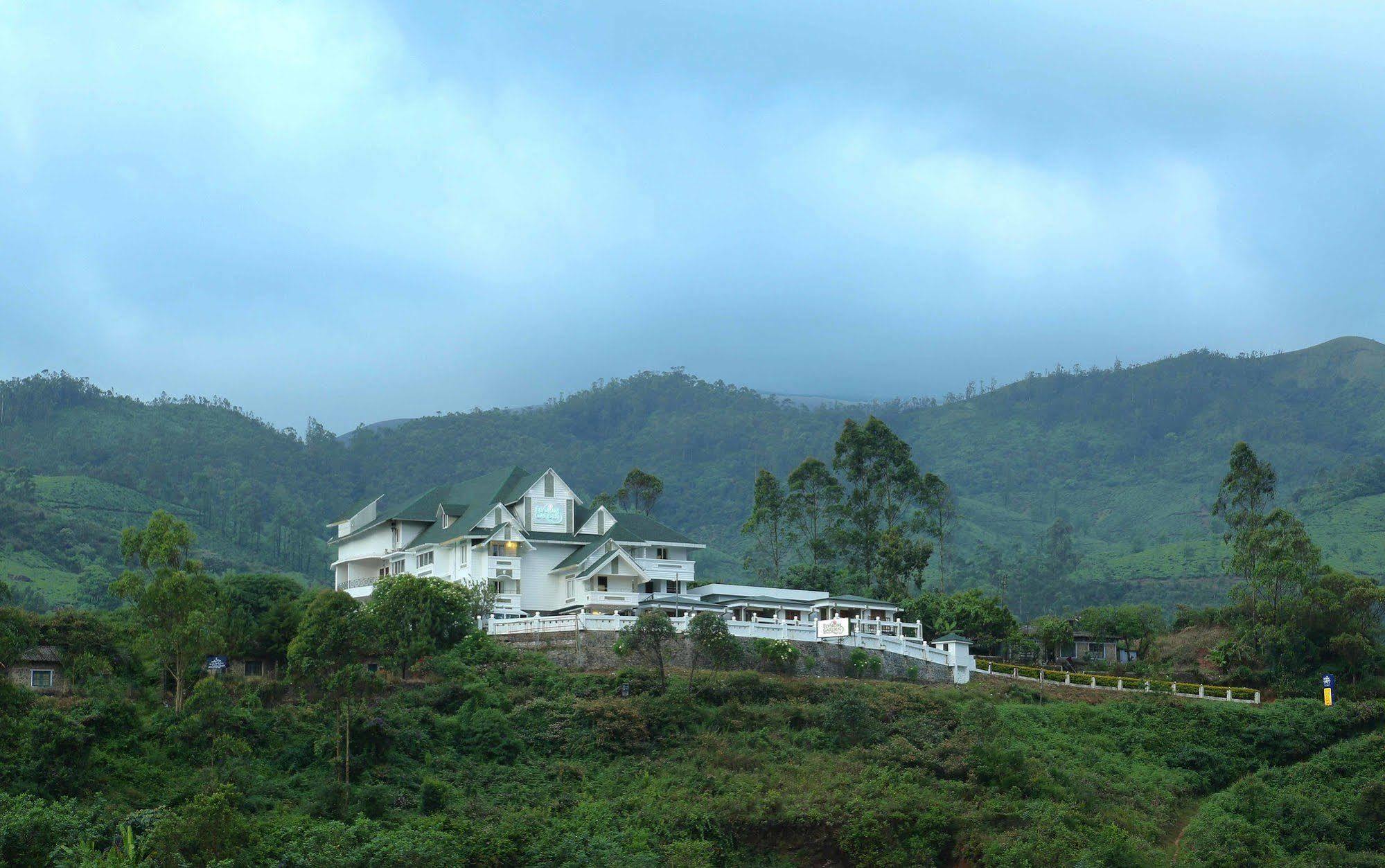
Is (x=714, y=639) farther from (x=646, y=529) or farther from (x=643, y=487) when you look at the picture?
(x=643, y=487)

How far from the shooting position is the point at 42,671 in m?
41.3

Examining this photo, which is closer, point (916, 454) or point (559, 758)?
point (559, 758)

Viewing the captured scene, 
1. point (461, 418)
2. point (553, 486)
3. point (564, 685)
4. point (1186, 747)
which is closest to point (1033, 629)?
point (1186, 747)

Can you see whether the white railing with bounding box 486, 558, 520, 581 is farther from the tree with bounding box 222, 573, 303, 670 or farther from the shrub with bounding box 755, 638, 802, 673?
the shrub with bounding box 755, 638, 802, 673

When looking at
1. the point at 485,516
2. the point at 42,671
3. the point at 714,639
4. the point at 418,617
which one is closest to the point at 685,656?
the point at 714,639

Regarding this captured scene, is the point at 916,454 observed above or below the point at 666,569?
above

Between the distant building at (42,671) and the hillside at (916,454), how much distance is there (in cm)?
7740

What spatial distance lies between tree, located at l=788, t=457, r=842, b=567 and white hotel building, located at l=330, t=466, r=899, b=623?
1210 centimetres

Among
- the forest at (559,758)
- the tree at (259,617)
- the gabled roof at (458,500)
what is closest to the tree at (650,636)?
the forest at (559,758)

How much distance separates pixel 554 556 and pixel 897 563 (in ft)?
52.3

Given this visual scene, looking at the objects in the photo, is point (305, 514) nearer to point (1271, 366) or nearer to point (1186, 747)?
point (1186, 747)

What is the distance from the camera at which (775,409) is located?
627ft

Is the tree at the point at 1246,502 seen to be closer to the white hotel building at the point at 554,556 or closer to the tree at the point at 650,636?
the white hotel building at the point at 554,556

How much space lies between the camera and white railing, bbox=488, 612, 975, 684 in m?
49.4
